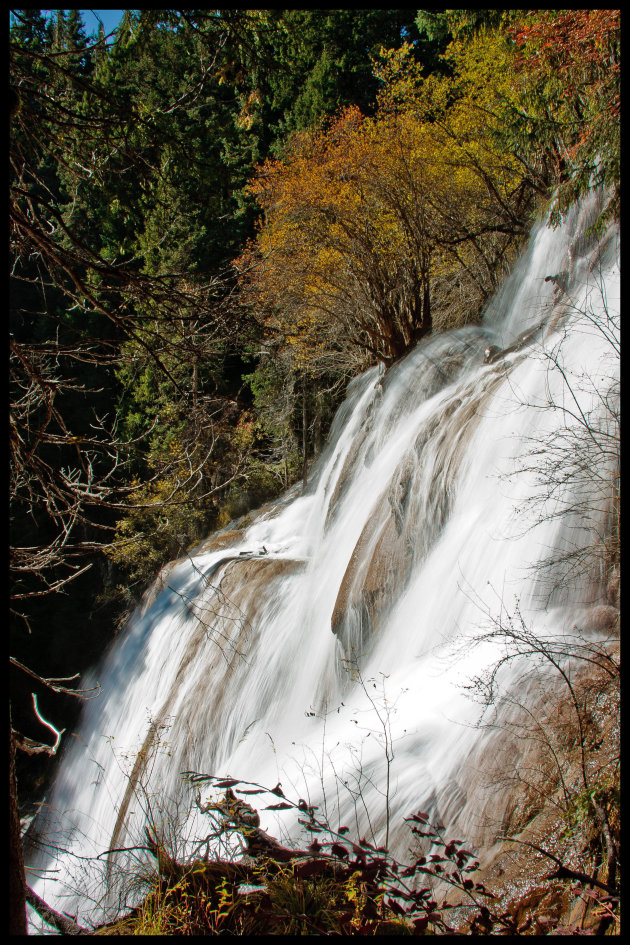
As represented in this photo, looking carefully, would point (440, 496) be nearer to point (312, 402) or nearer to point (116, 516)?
point (312, 402)

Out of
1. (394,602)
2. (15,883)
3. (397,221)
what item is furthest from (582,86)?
(15,883)

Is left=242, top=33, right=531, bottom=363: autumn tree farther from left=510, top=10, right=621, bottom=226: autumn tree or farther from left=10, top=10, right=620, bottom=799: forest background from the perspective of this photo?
left=510, top=10, right=621, bottom=226: autumn tree

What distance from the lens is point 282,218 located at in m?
12.6

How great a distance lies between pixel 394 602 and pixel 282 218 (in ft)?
30.6

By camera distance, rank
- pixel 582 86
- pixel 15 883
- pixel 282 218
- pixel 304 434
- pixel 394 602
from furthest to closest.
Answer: pixel 304 434
pixel 282 218
pixel 582 86
pixel 394 602
pixel 15 883

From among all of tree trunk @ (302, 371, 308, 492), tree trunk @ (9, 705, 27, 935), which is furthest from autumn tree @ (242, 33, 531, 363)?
tree trunk @ (9, 705, 27, 935)

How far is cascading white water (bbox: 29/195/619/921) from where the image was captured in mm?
4438

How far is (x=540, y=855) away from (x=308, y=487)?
10384 millimetres

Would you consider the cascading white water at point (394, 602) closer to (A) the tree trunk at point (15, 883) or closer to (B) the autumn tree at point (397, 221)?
(A) the tree trunk at point (15, 883)

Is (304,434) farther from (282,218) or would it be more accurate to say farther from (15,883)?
→ (15,883)

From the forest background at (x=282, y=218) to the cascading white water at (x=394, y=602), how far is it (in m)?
1.47

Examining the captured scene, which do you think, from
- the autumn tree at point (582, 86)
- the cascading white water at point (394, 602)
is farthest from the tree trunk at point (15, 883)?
the autumn tree at point (582, 86)

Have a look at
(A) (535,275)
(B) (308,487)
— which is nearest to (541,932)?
(A) (535,275)

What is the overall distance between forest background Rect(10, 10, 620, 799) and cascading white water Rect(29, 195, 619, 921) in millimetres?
1471
